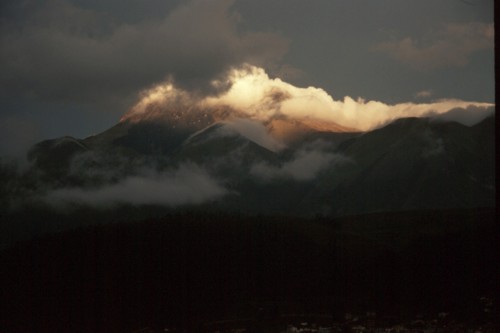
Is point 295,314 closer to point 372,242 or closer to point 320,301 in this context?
point 320,301

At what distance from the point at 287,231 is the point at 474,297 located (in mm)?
67690

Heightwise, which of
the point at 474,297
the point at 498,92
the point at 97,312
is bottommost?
the point at 97,312

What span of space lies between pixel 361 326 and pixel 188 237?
65.4m

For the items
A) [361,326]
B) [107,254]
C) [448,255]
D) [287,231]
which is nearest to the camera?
[361,326]

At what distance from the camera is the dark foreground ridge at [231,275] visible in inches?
2891

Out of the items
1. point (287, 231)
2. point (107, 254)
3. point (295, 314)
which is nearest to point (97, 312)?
point (107, 254)

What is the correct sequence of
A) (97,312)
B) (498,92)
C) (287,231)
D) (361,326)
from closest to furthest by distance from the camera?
1. (498,92)
2. (361,326)
3. (97,312)
4. (287,231)

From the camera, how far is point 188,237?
117500 millimetres

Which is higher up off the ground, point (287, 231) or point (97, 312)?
point (287, 231)

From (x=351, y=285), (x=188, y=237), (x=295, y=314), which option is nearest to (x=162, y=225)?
(x=188, y=237)

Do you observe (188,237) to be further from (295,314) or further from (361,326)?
(361,326)

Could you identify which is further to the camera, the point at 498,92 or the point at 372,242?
the point at 372,242

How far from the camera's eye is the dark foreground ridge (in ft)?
241

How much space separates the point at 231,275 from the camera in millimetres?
103250
